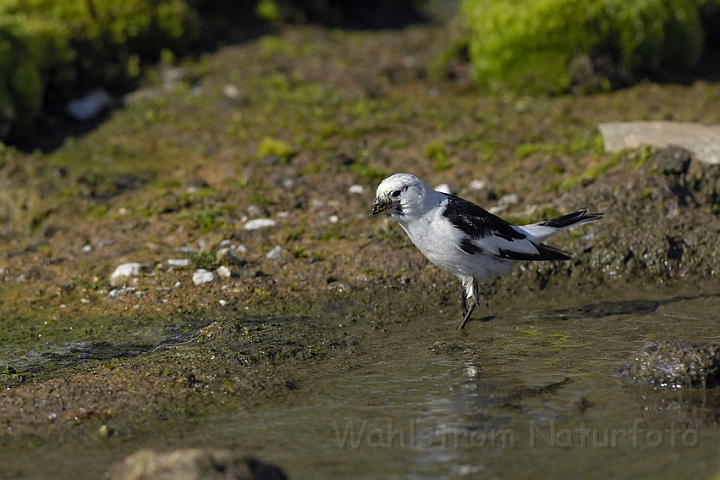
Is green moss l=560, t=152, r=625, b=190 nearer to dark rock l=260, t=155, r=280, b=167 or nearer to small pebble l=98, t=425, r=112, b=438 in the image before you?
dark rock l=260, t=155, r=280, b=167

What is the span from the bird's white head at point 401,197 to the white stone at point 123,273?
2.74m

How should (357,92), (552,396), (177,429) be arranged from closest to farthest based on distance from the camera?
(177,429) < (552,396) < (357,92)

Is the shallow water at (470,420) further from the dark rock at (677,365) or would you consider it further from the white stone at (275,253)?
the white stone at (275,253)

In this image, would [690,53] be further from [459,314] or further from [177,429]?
[177,429]

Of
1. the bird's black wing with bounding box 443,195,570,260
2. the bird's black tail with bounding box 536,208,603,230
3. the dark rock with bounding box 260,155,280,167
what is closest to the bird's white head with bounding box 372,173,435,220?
the bird's black wing with bounding box 443,195,570,260

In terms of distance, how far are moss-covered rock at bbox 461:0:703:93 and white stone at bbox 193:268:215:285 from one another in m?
6.27

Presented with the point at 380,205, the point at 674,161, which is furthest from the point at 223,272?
the point at 674,161

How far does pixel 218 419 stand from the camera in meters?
5.59

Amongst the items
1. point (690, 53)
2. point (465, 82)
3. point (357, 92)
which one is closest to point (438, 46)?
point (465, 82)

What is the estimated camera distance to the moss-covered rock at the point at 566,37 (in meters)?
12.3

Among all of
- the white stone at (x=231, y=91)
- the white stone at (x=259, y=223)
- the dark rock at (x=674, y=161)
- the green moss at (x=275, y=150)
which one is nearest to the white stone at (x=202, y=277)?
the white stone at (x=259, y=223)

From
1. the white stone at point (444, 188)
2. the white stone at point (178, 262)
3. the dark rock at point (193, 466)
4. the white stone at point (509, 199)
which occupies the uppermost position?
the white stone at point (444, 188)

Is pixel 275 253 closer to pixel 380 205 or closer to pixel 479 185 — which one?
pixel 380 205

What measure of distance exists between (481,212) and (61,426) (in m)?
3.95
